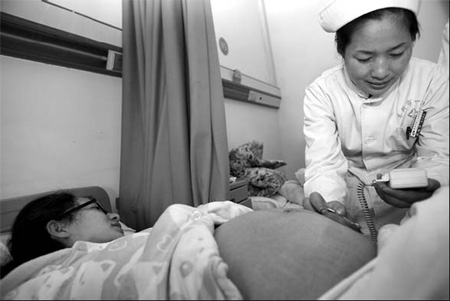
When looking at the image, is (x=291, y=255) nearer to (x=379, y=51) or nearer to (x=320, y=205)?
(x=320, y=205)

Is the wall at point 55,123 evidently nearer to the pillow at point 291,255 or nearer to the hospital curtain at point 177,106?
the hospital curtain at point 177,106

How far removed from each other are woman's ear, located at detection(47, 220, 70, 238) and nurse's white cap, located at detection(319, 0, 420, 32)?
3.93ft

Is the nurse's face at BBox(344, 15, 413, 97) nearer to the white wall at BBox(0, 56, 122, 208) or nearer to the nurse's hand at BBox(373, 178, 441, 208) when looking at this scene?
the nurse's hand at BBox(373, 178, 441, 208)

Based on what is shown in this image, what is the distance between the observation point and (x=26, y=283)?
0.66 metres

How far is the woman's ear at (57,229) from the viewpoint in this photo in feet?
3.21

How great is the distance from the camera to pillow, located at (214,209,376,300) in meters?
0.50

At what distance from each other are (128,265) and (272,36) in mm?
2594

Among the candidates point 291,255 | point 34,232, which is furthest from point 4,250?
point 291,255

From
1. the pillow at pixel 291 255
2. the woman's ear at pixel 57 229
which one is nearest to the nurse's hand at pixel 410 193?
the pillow at pixel 291 255

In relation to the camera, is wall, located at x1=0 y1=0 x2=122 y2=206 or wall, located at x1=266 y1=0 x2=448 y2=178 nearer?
wall, located at x1=0 y1=0 x2=122 y2=206

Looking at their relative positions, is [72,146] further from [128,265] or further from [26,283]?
[128,265]

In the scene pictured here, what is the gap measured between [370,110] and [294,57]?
5.73 ft

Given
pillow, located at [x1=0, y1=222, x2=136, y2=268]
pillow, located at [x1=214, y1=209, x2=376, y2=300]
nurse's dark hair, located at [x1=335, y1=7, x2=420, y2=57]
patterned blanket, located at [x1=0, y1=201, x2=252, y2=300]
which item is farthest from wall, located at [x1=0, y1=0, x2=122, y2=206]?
nurse's dark hair, located at [x1=335, y1=7, x2=420, y2=57]

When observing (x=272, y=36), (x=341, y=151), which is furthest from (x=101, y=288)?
(x=272, y=36)
